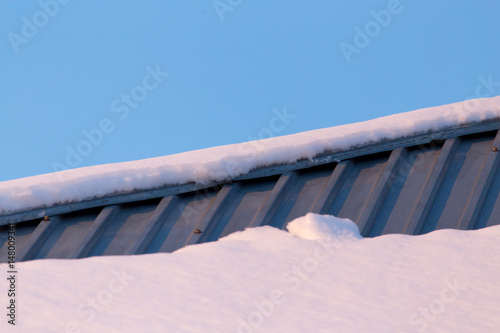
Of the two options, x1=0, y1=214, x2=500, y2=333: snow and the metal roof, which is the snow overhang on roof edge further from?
x1=0, y1=214, x2=500, y2=333: snow

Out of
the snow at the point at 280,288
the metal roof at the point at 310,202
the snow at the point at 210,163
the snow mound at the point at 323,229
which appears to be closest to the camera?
the snow at the point at 280,288

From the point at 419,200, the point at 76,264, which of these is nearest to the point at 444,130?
the point at 419,200

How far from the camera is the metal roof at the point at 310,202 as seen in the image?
2.93 meters

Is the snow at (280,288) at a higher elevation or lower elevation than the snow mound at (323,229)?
lower

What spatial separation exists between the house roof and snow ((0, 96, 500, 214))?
0.03m

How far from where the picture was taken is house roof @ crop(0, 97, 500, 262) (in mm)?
2936

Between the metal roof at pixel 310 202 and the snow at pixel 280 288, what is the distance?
0.52m

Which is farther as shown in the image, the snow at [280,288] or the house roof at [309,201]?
the house roof at [309,201]

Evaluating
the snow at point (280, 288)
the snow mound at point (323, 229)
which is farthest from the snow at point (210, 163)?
the snow at point (280, 288)

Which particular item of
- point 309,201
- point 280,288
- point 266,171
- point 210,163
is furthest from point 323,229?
point 210,163

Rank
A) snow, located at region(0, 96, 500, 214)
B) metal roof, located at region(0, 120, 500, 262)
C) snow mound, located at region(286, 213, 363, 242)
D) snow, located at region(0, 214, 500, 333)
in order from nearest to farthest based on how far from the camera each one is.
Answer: snow, located at region(0, 214, 500, 333) < snow mound, located at region(286, 213, 363, 242) < metal roof, located at region(0, 120, 500, 262) < snow, located at region(0, 96, 500, 214)

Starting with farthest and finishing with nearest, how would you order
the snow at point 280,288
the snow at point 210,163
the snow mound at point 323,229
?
the snow at point 210,163 < the snow mound at point 323,229 < the snow at point 280,288

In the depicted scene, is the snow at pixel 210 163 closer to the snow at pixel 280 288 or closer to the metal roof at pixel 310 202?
the metal roof at pixel 310 202

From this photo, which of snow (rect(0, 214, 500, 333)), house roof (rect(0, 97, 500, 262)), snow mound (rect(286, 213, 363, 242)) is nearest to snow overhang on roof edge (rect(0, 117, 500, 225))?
house roof (rect(0, 97, 500, 262))
